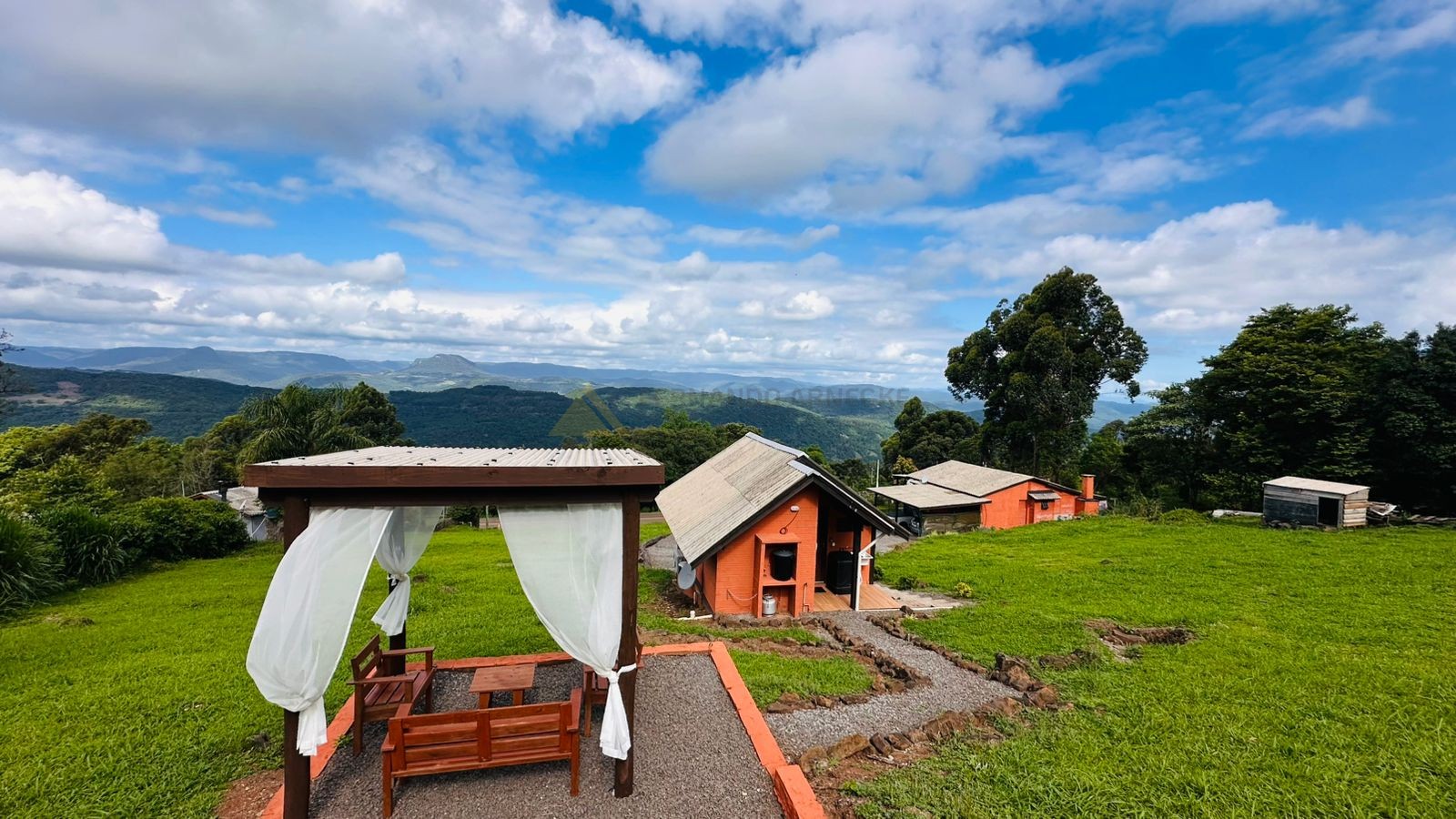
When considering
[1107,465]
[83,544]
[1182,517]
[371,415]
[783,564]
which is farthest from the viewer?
[371,415]

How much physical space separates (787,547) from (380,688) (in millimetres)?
8355

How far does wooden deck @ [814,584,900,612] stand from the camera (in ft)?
42.2

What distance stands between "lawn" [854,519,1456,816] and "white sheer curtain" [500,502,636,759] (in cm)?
287

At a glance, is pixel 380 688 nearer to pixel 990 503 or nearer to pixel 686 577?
pixel 686 577

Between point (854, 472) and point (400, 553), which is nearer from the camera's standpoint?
point (400, 553)

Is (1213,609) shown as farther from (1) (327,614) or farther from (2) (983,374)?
(2) (983,374)

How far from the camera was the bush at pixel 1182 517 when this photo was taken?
2378 cm

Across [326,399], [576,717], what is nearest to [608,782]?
[576,717]

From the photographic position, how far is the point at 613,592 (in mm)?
5258

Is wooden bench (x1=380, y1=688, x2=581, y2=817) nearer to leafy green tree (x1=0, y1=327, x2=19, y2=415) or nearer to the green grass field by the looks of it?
the green grass field

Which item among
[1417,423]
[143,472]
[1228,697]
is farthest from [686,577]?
[143,472]

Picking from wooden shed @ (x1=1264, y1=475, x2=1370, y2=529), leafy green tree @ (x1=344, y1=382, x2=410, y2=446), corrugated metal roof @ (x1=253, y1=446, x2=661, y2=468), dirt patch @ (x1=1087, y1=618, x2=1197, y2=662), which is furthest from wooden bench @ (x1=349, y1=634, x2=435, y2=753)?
leafy green tree @ (x1=344, y1=382, x2=410, y2=446)

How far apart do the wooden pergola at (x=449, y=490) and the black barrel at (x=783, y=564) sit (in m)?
7.11

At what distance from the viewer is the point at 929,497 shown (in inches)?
1109
